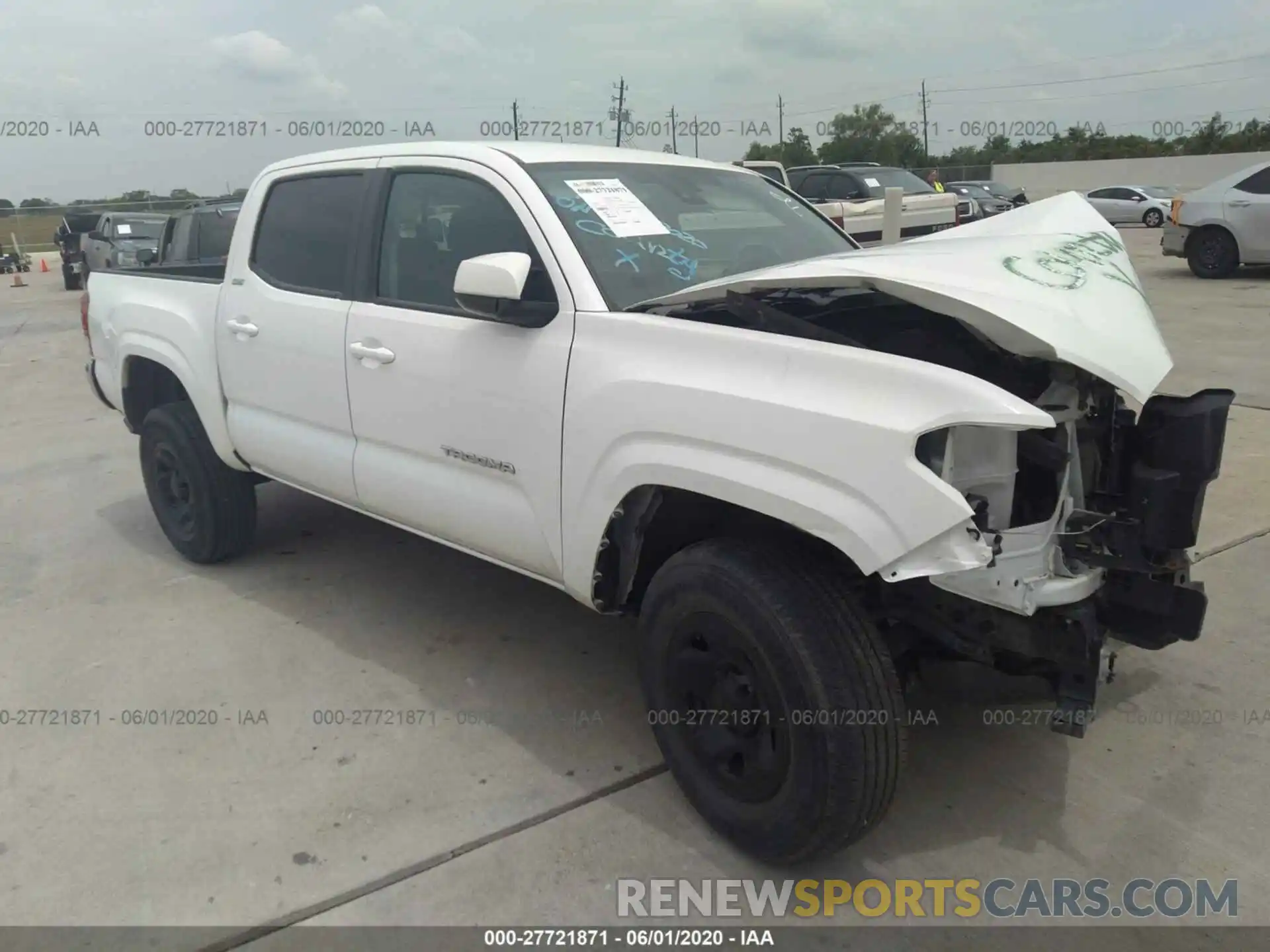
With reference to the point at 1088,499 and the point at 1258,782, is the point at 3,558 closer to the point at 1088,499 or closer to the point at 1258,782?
the point at 1088,499

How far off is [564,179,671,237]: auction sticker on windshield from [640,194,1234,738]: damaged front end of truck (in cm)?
57

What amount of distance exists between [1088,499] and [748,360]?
0.94 meters

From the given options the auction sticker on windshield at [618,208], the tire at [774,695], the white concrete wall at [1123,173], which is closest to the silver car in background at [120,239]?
the auction sticker on windshield at [618,208]

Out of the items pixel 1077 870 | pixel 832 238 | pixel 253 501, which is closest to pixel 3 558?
pixel 253 501

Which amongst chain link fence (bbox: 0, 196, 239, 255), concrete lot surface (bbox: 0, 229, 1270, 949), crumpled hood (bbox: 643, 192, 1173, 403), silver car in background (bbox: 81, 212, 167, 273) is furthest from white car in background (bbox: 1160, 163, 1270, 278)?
chain link fence (bbox: 0, 196, 239, 255)

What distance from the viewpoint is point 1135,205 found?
27047 millimetres

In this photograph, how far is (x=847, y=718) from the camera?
2.42 metres

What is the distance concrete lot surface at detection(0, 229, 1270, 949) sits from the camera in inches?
108

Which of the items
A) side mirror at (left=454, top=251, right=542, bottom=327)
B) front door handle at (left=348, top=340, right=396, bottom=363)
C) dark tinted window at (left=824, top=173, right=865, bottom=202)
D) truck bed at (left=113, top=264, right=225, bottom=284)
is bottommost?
front door handle at (left=348, top=340, right=396, bottom=363)

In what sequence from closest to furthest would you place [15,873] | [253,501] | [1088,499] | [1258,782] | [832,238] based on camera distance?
[1088,499], [15,873], [1258,782], [832,238], [253,501]

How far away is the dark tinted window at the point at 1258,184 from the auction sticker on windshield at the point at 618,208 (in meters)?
12.8

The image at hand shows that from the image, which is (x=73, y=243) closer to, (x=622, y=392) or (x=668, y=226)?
(x=668, y=226)

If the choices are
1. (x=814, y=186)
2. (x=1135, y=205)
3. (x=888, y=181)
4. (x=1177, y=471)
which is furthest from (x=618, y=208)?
(x=1135, y=205)

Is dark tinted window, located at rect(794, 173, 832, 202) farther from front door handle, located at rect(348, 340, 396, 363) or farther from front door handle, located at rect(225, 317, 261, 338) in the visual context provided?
front door handle, located at rect(348, 340, 396, 363)
